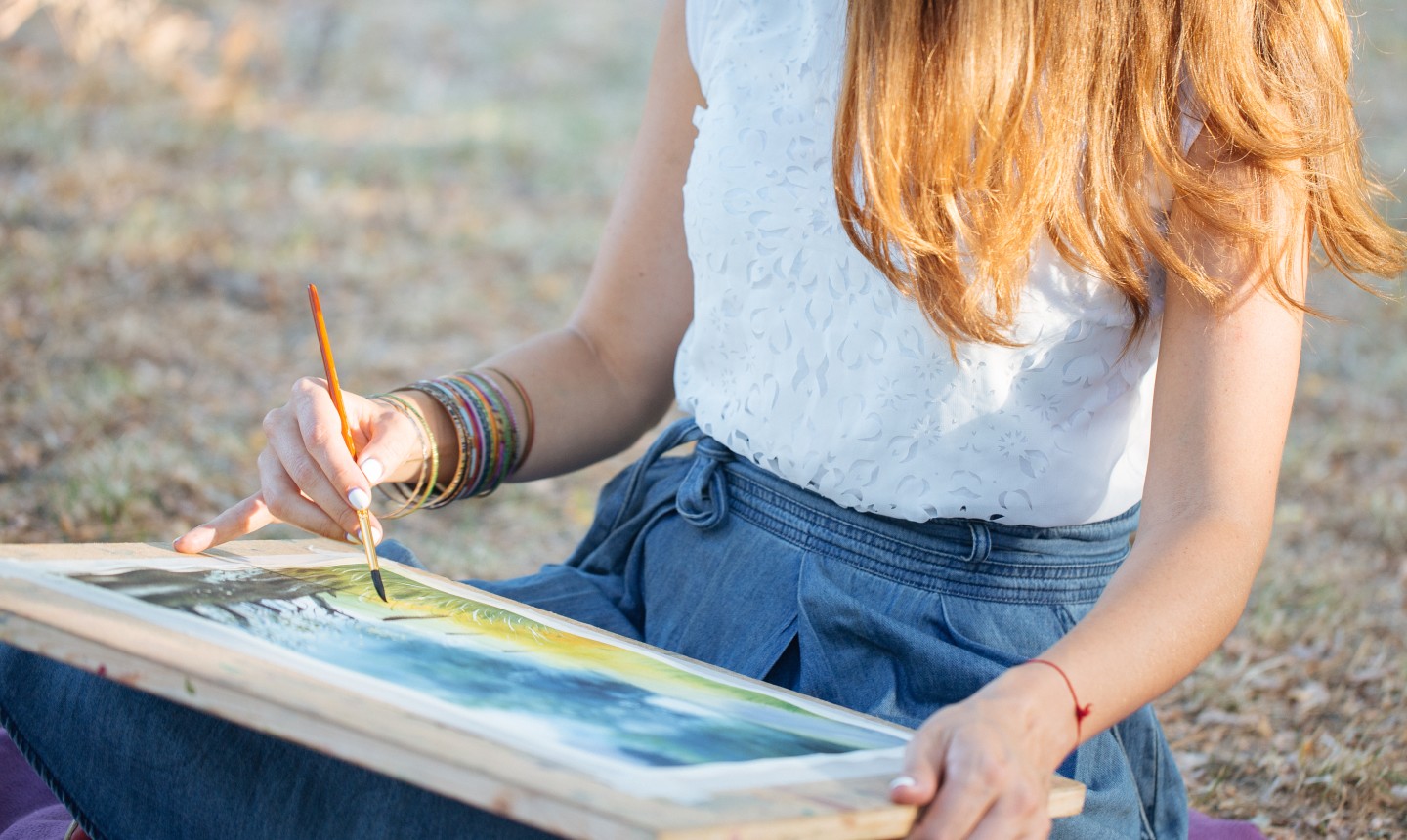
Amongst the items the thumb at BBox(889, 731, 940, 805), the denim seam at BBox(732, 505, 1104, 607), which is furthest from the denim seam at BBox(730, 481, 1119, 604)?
the thumb at BBox(889, 731, 940, 805)

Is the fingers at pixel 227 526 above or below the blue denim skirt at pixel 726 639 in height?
above

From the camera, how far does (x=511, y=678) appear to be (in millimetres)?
839

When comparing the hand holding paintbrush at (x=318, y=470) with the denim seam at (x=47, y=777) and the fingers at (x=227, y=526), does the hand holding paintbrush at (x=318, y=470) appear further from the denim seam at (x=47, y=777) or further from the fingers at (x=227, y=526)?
the denim seam at (x=47, y=777)

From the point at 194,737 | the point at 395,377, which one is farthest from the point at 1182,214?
the point at 395,377

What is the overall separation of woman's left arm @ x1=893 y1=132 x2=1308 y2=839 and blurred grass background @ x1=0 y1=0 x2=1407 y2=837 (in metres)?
0.33

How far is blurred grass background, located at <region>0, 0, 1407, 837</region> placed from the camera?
1.96m

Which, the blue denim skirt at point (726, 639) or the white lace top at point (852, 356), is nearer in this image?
the blue denim skirt at point (726, 639)

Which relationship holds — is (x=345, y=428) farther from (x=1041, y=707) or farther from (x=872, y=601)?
(x=1041, y=707)

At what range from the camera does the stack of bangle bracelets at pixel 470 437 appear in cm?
122

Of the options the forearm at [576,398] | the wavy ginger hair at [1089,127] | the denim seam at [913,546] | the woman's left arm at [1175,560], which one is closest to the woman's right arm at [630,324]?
the forearm at [576,398]

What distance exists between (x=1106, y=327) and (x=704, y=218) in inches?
15.0

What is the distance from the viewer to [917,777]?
0.71 meters

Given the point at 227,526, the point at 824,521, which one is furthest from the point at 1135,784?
the point at 227,526

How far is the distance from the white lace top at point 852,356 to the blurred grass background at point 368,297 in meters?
0.35
